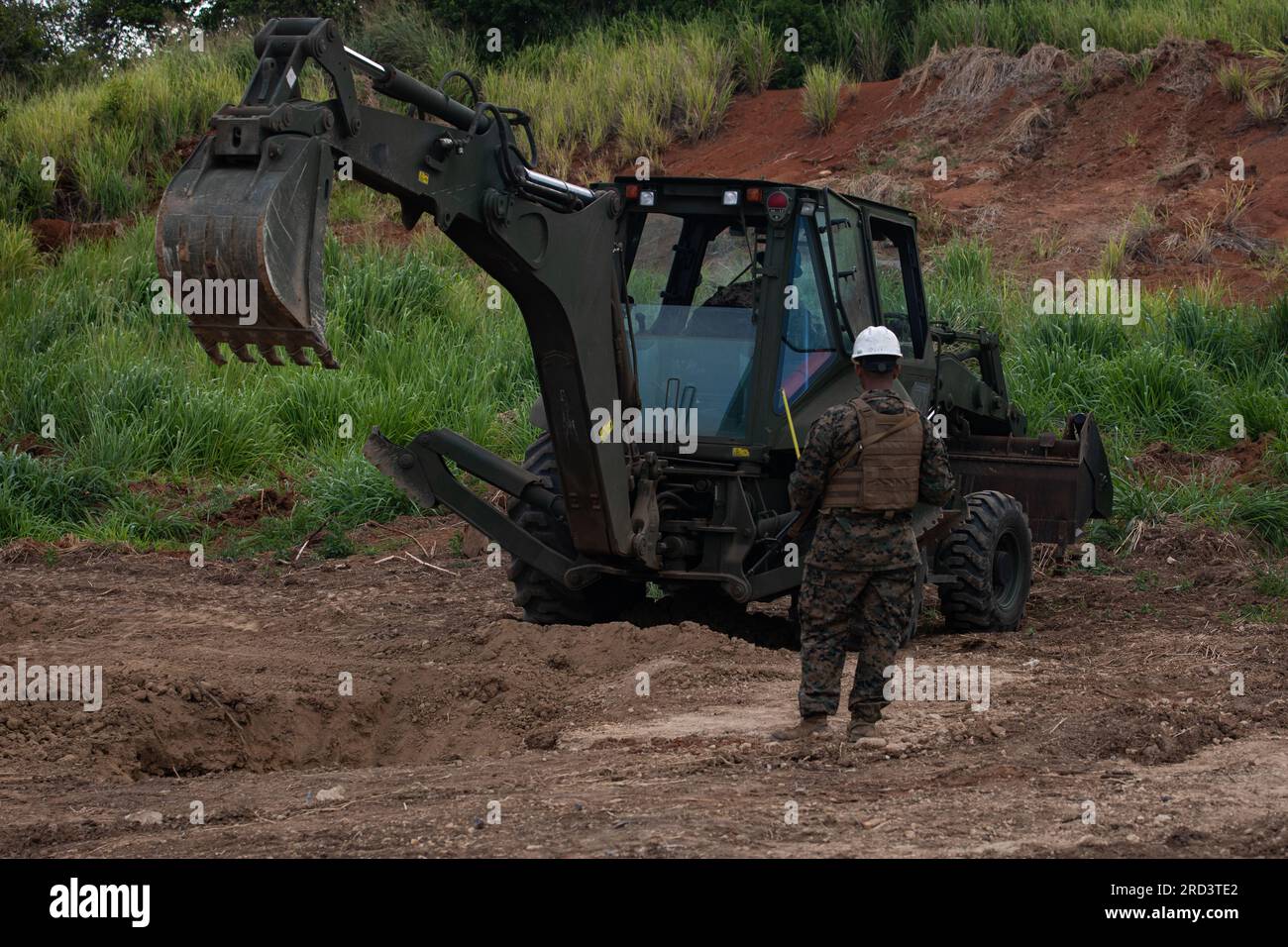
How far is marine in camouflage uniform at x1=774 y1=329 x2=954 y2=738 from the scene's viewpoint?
650cm

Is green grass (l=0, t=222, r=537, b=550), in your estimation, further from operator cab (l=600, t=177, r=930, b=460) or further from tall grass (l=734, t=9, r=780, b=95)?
tall grass (l=734, t=9, r=780, b=95)

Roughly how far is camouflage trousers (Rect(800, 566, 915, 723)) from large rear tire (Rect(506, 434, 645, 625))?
2.11 m

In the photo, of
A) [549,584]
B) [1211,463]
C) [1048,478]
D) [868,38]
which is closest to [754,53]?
[868,38]

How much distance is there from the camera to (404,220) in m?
6.32

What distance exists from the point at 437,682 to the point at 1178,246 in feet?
38.5

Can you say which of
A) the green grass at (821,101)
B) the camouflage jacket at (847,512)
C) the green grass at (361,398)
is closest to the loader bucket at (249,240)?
the camouflage jacket at (847,512)

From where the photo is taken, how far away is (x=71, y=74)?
23062 millimetres

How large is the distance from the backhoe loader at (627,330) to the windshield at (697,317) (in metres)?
0.01

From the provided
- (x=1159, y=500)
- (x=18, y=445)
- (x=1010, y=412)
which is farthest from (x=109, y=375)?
(x=1159, y=500)

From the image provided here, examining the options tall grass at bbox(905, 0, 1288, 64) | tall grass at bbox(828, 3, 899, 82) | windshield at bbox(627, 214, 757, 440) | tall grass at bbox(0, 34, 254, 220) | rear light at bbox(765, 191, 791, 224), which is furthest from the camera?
tall grass at bbox(828, 3, 899, 82)

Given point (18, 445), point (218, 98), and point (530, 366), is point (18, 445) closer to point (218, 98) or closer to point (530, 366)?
point (530, 366)
